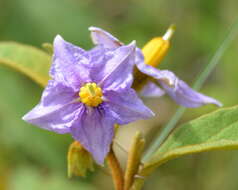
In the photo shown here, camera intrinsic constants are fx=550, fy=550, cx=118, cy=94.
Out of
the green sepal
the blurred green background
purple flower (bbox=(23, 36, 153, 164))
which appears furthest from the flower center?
the blurred green background

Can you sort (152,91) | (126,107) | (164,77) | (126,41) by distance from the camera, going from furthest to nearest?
(126,41), (152,91), (164,77), (126,107)

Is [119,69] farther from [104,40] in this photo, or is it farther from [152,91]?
[152,91]

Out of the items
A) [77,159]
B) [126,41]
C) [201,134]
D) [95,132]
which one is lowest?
[126,41]

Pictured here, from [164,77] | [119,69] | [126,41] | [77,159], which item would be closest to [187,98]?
[164,77]

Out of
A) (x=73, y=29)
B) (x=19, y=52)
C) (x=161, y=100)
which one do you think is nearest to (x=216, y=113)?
(x=19, y=52)

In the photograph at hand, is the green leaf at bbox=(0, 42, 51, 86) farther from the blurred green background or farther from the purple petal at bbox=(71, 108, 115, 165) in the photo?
the blurred green background

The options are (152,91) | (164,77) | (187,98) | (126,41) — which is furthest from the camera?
(126,41)

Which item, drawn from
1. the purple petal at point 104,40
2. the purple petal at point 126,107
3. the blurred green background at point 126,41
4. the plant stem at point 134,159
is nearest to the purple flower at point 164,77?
the purple petal at point 104,40
